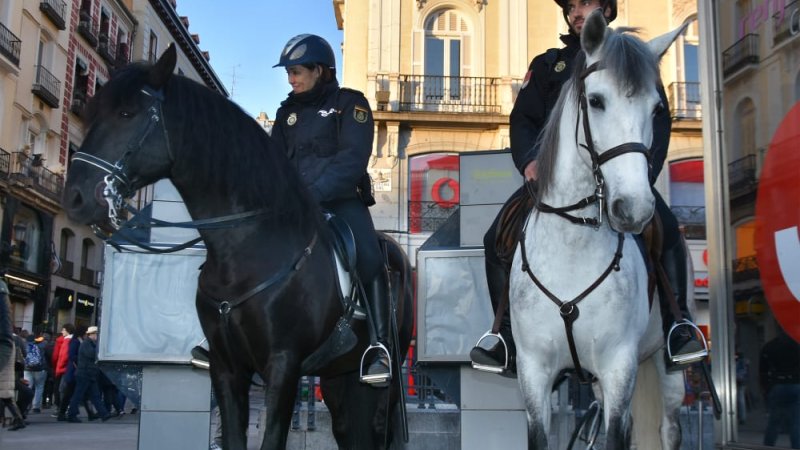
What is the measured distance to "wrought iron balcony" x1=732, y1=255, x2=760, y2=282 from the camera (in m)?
5.88

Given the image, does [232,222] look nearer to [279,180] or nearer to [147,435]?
[279,180]

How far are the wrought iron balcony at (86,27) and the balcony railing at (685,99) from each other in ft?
81.4

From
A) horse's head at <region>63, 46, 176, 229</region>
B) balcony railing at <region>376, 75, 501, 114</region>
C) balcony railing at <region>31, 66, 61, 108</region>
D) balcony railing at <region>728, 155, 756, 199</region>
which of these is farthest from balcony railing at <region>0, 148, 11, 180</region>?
balcony railing at <region>728, 155, 756, 199</region>

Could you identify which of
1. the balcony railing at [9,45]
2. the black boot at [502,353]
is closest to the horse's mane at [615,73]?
the black boot at [502,353]

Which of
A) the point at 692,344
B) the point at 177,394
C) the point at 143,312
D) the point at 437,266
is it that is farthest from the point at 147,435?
the point at 692,344

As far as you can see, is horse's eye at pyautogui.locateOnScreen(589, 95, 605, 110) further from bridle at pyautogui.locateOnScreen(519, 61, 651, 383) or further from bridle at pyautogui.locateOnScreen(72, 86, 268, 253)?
bridle at pyautogui.locateOnScreen(72, 86, 268, 253)

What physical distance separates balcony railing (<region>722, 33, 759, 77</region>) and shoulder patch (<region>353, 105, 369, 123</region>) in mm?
2733

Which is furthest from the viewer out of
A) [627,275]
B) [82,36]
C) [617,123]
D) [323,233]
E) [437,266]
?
[82,36]

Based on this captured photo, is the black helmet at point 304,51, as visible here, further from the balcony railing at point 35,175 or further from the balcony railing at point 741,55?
the balcony railing at point 35,175

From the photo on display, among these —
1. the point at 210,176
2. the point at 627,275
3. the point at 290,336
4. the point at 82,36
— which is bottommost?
the point at 290,336

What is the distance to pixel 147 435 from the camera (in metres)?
7.25

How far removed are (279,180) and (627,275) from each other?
78.4 inches

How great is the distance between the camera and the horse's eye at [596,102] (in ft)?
13.4

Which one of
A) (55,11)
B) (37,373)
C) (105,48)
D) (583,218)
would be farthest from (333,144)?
(105,48)
